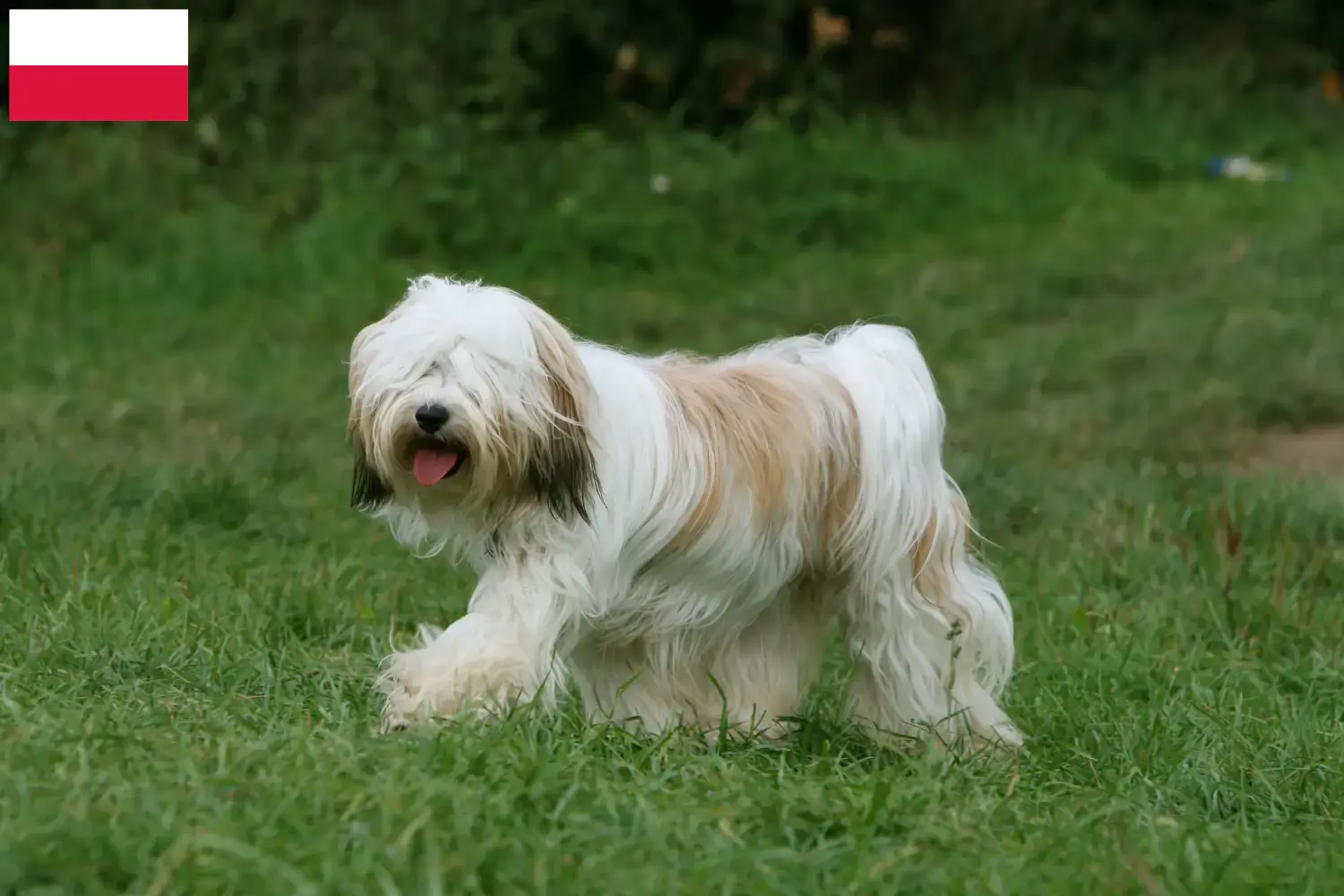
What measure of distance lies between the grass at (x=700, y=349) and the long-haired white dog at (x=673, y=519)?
21 centimetres

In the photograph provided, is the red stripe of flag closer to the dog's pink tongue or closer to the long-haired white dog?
the long-haired white dog

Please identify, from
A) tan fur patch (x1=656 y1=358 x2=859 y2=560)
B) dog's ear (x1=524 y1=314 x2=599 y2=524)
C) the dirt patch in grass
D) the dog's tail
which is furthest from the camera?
the dirt patch in grass

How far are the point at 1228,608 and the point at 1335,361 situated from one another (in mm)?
3677

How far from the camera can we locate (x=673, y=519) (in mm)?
4383

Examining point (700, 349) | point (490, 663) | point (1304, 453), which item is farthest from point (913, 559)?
point (700, 349)

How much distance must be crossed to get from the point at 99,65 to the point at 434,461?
31.8ft

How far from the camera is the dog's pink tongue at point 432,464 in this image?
416 cm

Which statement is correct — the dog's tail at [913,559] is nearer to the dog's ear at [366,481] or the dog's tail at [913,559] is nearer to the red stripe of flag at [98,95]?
the dog's ear at [366,481]

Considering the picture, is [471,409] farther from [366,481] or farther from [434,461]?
[366,481]

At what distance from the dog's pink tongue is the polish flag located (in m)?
8.80

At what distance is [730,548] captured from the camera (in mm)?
4445

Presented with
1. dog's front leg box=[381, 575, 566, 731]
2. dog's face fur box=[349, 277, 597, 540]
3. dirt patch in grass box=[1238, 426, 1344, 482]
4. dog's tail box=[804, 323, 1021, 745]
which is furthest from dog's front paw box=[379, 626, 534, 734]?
dirt patch in grass box=[1238, 426, 1344, 482]

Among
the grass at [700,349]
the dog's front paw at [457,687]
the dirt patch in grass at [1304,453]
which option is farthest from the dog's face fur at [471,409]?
the dirt patch in grass at [1304,453]

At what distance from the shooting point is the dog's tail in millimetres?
4609
